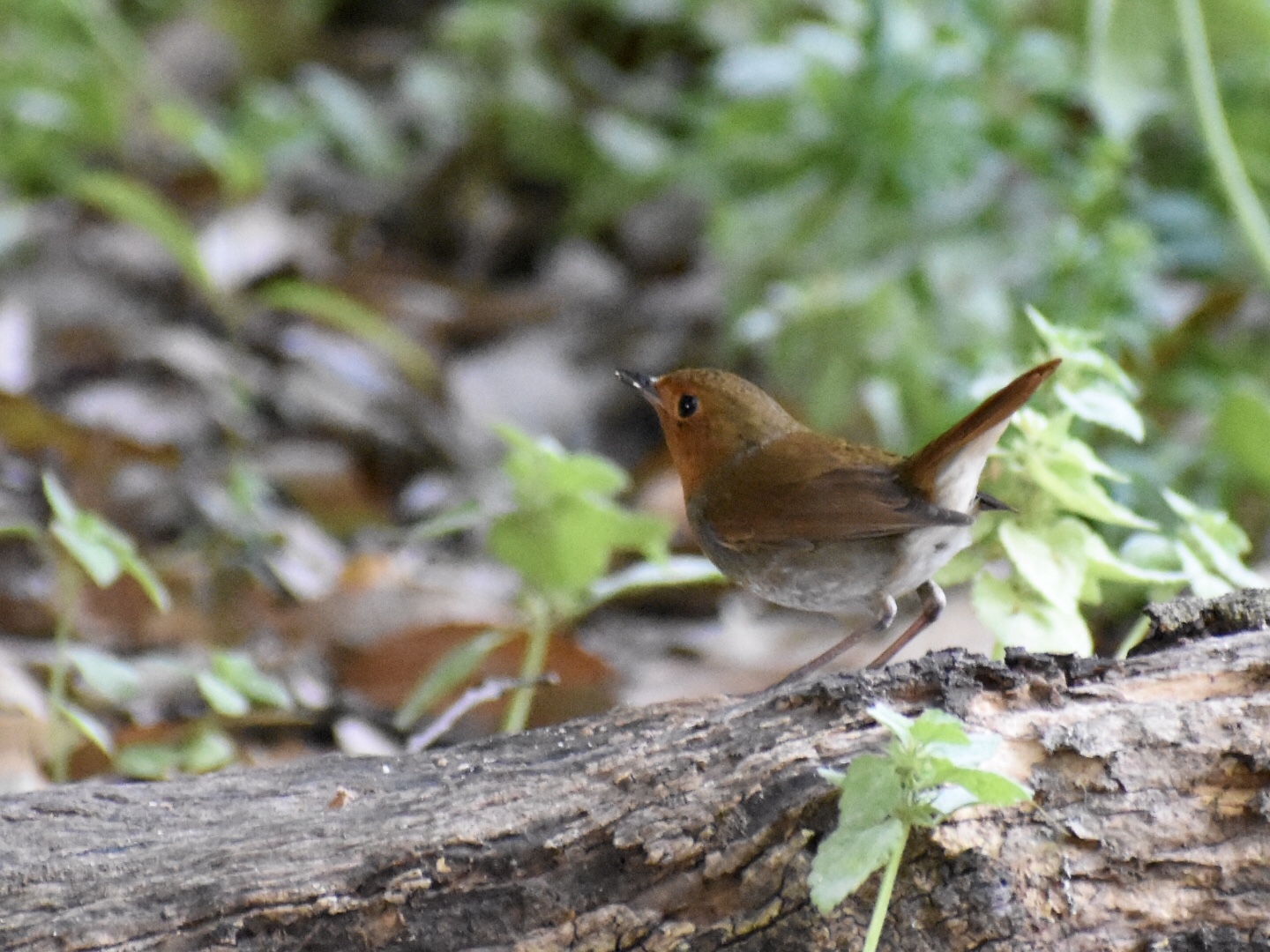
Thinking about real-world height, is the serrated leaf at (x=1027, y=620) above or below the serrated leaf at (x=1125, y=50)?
below

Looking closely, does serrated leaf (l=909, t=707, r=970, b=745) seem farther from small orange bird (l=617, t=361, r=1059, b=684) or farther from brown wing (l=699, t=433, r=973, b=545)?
brown wing (l=699, t=433, r=973, b=545)

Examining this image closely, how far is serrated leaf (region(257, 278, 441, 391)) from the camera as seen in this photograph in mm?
5113

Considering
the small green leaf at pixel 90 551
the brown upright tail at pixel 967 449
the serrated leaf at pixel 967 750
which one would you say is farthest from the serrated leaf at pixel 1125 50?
the small green leaf at pixel 90 551

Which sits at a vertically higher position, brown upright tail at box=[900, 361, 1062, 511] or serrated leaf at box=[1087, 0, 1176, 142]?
serrated leaf at box=[1087, 0, 1176, 142]

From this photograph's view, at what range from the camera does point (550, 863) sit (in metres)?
1.97

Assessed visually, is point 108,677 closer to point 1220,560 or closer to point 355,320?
point 1220,560

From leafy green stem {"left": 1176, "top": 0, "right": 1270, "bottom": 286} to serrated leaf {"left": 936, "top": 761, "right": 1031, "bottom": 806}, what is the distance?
2493 millimetres

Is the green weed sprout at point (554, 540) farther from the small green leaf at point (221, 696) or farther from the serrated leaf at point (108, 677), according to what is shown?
the serrated leaf at point (108, 677)

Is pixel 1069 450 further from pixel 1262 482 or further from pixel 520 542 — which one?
pixel 1262 482

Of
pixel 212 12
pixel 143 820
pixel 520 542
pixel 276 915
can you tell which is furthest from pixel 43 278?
pixel 276 915

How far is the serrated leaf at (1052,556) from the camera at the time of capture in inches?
96.7

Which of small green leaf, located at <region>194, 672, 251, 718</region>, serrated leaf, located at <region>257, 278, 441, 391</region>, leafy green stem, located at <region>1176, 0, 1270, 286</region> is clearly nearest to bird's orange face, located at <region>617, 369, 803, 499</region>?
small green leaf, located at <region>194, 672, 251, 718</region>

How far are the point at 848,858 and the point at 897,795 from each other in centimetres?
9

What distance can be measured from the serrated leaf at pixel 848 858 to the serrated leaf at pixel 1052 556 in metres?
0.84
